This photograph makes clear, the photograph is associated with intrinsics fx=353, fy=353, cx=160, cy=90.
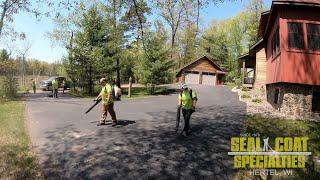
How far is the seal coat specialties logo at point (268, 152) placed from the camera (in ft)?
31.7

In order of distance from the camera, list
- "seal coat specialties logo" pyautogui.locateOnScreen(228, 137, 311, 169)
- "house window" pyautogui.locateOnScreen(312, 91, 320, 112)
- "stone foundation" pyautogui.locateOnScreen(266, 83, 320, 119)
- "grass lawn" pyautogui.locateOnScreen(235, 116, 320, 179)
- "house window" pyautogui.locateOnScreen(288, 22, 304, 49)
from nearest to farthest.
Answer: "grass lawn" pyautogui.locateOnScreen(235, 116, 320, 179) < "seal coat specialties logo" pyautogui.locateOnScreen(228, 137, 311, 169) < "house window" pyautogui.locateOnScreen(288, 22, 304, 49) < "stone foundation" pyautogui.locateOnScreen(266, 83, 320, 119) < "house window" pyautogui.locateOnScreen(312, 91, 320, 112)

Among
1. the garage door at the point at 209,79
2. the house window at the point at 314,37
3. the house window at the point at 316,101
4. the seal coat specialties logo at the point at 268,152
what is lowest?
the seal coat specialties logo at the point at 268,152

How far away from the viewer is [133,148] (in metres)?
10.5

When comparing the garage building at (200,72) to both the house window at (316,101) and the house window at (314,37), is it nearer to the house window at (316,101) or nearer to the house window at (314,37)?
the house window at (316,101)

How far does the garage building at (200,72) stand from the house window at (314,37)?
1475 inches

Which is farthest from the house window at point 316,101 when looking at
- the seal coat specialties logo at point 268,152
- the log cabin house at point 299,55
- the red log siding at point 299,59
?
the seal coat specialties logo at point 268,152

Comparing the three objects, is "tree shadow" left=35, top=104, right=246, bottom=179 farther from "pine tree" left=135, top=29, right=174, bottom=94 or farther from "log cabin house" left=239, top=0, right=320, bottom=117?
"pine tree" left=135, top=29, right=174, bottom=94

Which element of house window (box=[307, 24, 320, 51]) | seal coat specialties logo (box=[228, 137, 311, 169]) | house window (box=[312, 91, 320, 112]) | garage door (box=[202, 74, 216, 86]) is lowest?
seal coat specialties logo (box=[228, 137, 311, 169])

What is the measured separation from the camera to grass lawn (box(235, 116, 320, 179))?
30.0 ft

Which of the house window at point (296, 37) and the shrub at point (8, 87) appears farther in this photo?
the shrub at point (8, 87)

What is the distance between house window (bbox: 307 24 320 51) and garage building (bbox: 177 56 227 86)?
3746 centimetres

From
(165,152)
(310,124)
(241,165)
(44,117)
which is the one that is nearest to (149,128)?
(165,152)

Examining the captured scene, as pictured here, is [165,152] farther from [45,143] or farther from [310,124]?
[310,124]

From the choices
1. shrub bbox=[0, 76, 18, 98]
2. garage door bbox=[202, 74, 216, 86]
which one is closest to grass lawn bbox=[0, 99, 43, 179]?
shrub bbox=[0, 76, 18, 98]
